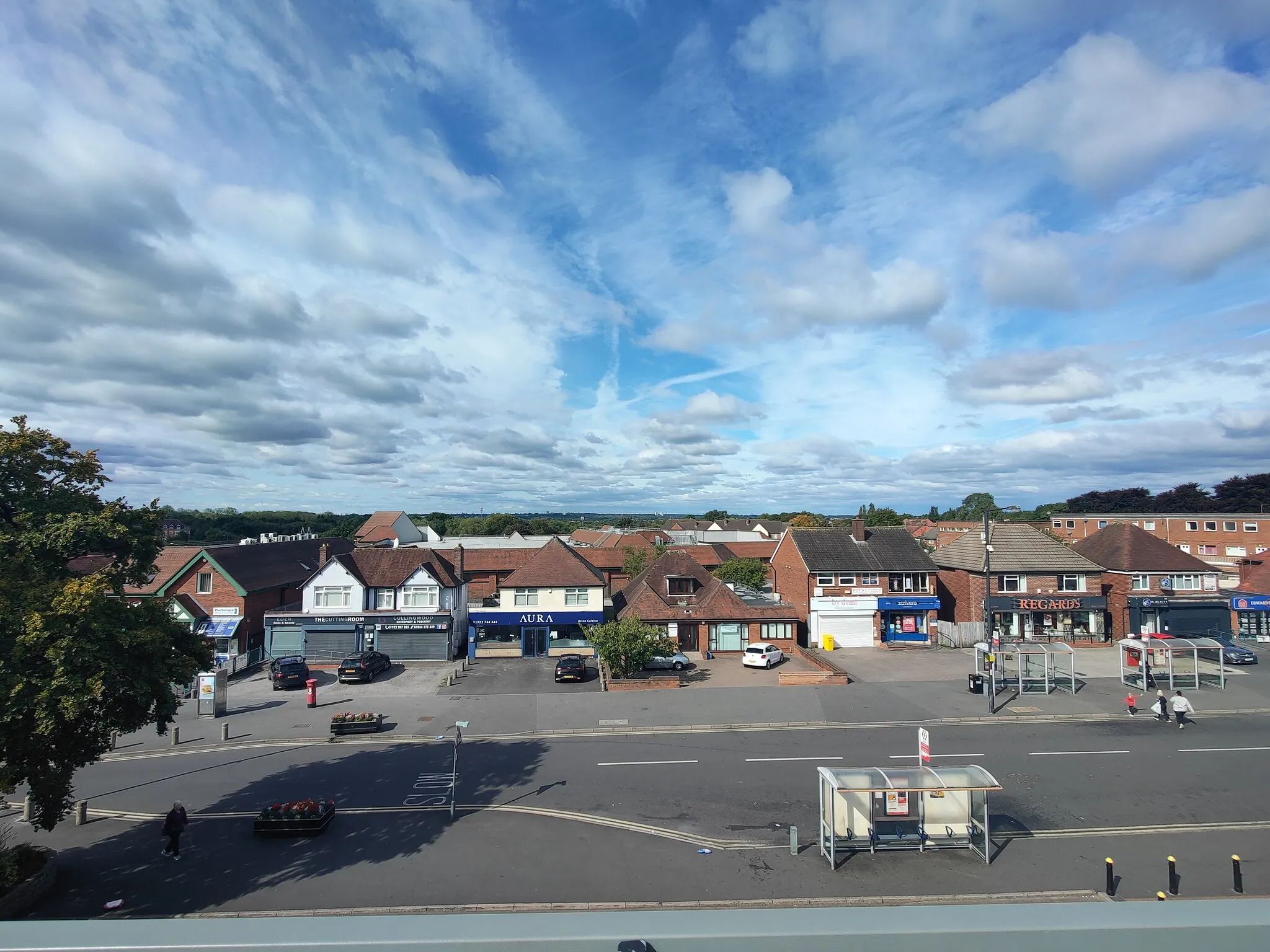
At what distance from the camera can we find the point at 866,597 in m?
41.5

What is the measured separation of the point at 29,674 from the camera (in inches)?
513

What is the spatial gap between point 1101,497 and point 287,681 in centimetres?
12037

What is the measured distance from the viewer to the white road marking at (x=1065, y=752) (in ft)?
70.9

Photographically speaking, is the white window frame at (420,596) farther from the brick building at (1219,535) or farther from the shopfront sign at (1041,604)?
the brick building at (1219,535)

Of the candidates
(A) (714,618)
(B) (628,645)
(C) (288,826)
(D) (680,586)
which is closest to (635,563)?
(D) (680,586)

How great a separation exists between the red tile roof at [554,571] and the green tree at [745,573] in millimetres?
12841

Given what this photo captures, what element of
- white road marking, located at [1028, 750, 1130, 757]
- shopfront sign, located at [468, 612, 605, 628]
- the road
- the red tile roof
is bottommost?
the road

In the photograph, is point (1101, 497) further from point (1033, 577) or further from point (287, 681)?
point (287, 681)

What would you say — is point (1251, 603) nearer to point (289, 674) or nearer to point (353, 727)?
point (353, 727)

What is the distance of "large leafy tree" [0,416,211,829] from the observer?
42.9 feet

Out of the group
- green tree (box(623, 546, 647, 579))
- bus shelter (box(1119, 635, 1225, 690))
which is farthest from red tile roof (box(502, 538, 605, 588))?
bus shelter (box(1119, 635, 1225, 690))

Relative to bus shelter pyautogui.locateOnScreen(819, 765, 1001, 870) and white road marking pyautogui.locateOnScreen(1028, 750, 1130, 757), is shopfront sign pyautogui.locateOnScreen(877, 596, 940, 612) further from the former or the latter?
bus shelter pyautogui.locateOnScreen(819, 765, 1001, 870)

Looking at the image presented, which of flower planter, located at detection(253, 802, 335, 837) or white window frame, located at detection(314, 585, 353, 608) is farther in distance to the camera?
white window frame, located at detection(314, 585, 353, 608)

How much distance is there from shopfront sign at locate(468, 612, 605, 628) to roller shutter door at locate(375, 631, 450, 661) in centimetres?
206
